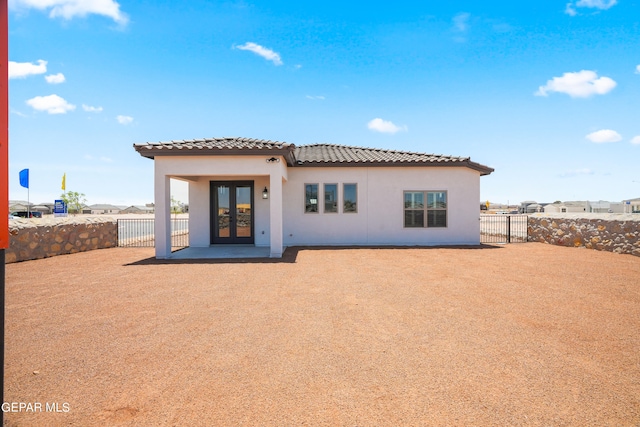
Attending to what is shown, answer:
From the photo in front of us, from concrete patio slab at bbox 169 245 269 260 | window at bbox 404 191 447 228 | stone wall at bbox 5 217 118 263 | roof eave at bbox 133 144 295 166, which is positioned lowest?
concrete patio slab at bbox 169 245 269 260

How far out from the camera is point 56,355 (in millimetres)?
3891

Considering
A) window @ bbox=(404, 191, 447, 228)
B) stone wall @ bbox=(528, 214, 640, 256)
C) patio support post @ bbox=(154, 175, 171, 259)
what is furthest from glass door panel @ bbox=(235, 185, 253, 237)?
stone wall @ bbox=(528, 214, 640, 256)

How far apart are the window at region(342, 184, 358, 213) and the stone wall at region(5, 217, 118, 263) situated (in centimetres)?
944

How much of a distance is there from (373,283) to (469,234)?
27.6 feet

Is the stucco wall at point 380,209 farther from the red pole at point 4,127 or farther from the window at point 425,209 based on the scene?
Answer: the red pole at point 4,127

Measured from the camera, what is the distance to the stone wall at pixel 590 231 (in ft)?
36.8

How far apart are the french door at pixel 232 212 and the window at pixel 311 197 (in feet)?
7.14

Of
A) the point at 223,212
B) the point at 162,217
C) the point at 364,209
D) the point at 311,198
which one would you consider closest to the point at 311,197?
the point at 311,198

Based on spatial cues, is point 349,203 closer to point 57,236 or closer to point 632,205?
point 57,236

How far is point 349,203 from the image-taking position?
13.8m

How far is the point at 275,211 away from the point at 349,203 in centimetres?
381

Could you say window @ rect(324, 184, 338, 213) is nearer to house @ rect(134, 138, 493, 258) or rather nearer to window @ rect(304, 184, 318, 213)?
house @ rect(134, 138, 493, 258)

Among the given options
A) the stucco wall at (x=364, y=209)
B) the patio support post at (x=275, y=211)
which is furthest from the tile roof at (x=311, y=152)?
the patio support post at (x=275, y=211)

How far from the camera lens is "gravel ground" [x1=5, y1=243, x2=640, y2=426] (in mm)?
2873
